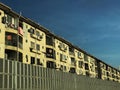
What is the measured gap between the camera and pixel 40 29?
71.1 meters

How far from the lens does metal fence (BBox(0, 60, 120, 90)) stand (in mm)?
38500

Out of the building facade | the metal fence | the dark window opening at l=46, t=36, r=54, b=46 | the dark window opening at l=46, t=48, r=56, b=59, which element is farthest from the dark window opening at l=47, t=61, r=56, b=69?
the metal fence

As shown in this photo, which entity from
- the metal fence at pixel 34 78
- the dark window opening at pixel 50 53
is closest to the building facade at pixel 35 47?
the dark window opening at pixel 50 53

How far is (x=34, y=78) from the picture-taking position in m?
46.3

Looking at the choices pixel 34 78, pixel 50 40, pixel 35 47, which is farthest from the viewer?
pixel 50 40

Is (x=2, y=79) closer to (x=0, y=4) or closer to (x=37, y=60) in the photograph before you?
(x=0, y=4)

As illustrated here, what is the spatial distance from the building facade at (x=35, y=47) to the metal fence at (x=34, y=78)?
25.6ft

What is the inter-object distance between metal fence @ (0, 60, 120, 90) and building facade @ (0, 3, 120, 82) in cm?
780

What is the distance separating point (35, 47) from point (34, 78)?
2163 cm

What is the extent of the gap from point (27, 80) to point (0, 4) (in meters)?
14.9

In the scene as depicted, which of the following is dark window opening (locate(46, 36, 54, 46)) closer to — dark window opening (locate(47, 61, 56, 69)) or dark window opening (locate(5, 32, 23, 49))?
dark window opening (locate(47, 61, 56, 69))

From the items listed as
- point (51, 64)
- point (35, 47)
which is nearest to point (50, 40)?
point (51, 64)

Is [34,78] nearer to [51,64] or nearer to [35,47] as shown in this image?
[35,47]

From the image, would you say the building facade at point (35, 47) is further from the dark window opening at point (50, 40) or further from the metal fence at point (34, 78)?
the metal fence at point (34, 78)
